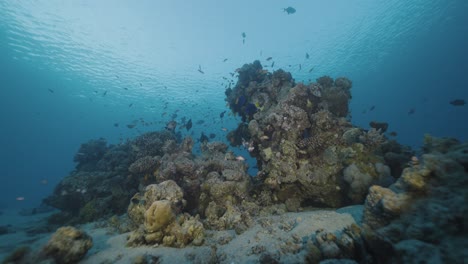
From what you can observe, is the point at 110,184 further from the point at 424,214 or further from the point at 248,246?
the point at 424,214

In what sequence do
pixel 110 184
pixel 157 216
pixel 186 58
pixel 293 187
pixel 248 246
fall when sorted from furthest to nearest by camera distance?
pixel 186 58 < pixel 110 184 < pixel 293 187 < pixel 157 216 < pixel 248 246

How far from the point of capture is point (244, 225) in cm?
622

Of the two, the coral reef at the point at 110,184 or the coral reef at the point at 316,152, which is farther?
the coral reef at the point at 110,184

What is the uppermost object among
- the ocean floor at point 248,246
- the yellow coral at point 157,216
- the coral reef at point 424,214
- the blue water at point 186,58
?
the blue water at point 186,58

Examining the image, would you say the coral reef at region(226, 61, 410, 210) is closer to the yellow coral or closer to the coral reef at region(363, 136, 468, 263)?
the coral reef at region(363, 136, 468, 263)

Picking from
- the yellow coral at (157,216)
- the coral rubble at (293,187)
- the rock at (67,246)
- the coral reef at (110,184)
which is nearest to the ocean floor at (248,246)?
the coral rubble at (293,187)

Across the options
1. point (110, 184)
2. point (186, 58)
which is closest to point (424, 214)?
point (110, 184)

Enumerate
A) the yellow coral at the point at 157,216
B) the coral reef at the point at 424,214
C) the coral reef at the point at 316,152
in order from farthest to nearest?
1. the coral reef at the point at 316,152
2. the yellow coral at the point at 157,216
3. the coral reef at the point at 424,214

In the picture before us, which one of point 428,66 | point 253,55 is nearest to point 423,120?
point 428,66

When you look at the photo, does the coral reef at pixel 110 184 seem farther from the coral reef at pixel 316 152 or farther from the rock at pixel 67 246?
the coral reef at pixel 316 152

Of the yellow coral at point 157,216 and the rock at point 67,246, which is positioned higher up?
the yellow coral at point 157,216

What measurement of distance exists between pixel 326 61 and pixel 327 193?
36.7 metres

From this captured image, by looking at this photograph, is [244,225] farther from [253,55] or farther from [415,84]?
[415,84]

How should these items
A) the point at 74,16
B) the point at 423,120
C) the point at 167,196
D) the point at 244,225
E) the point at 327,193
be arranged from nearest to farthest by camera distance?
the point at 244,225 < the point at 167,196 < the point at 327,193 < the point at 74,16 < the point at 423,120
